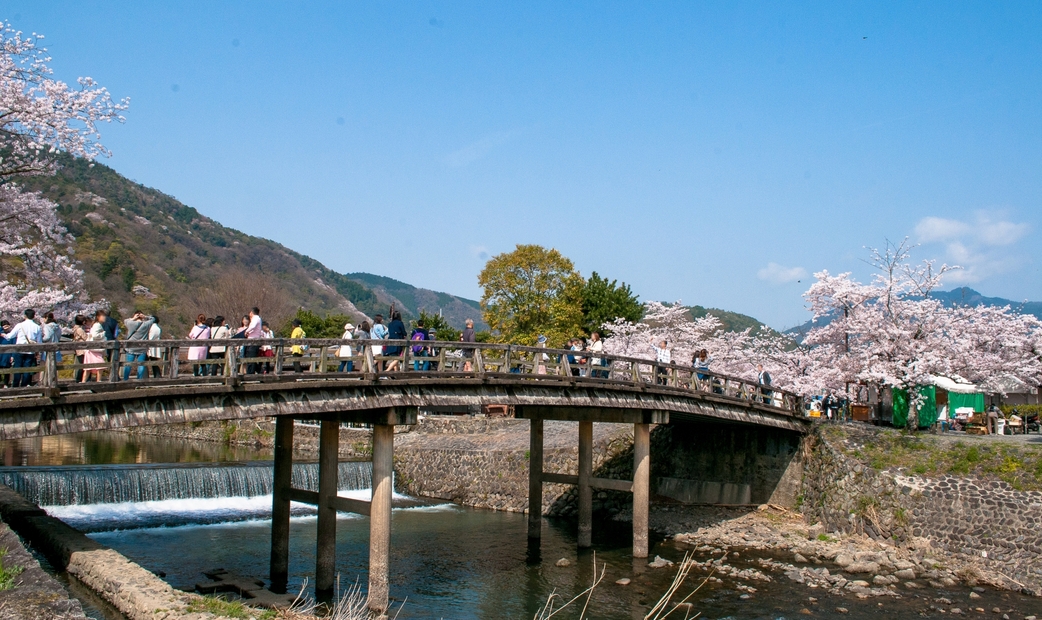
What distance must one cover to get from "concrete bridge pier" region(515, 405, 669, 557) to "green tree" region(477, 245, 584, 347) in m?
31.3

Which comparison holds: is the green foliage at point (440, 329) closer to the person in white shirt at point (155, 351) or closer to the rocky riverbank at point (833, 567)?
the rocky riverbank at point (833, 567)

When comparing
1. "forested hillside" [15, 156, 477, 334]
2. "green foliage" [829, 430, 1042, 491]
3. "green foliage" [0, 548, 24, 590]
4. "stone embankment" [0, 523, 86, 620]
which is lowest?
"stone embankment" [0, 523, 86, 620]

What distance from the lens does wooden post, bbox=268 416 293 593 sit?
19562 mm

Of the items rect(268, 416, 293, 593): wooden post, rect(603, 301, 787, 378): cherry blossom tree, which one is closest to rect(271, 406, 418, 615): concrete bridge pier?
rect(268, 416, 293, 593): wooden post

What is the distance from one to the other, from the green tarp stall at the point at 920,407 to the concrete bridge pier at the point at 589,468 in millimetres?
9959

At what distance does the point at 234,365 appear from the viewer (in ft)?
48.5

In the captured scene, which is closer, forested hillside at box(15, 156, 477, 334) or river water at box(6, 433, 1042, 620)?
river water at box(6, 433, 1042, 620)

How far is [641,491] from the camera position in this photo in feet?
80.0

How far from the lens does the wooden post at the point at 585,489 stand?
25.6 metres

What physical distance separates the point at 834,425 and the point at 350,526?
16272 millimetres

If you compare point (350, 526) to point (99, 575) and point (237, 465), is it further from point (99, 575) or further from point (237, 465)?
point (99, 575)

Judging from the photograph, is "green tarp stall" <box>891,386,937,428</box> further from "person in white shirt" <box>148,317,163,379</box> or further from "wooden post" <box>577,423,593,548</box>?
"person in white shirt" <box>148,317,163,379</box>

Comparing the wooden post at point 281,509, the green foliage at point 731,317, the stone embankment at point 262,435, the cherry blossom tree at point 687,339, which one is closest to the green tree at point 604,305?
the cherry blossom tree at point 687,339

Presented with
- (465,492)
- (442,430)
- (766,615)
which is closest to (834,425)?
(766,615)
